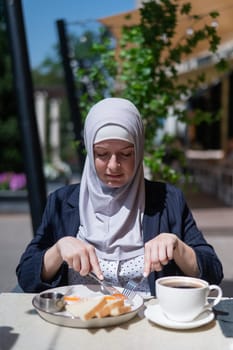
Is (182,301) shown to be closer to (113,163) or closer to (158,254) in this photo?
(158,254)

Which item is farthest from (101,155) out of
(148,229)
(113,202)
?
(148,229)

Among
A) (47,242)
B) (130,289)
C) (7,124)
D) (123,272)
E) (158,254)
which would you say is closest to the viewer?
(158,254)

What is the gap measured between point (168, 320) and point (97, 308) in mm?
180

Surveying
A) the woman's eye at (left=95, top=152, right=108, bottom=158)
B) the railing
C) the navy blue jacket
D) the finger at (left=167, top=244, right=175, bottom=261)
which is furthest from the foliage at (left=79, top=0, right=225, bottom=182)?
the railing

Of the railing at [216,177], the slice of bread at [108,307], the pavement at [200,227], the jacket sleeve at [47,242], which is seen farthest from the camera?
the railing at [216,177]

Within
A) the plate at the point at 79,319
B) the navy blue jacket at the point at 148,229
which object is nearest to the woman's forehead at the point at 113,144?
the navy blue jacket at the point at 148,229

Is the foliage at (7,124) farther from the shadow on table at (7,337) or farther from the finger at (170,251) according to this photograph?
the shadow on table at (7,337)

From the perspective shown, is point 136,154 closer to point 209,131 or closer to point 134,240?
point 134,240

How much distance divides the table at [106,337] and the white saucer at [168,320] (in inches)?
0.6

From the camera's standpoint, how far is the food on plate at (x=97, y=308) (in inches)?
50.6

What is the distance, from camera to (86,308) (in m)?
1.31

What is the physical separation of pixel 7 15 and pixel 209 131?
15.8 m

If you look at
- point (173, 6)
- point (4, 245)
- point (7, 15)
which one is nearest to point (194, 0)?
point (173, 6)

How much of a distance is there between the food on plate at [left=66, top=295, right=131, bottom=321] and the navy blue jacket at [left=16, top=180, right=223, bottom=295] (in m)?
0.35
